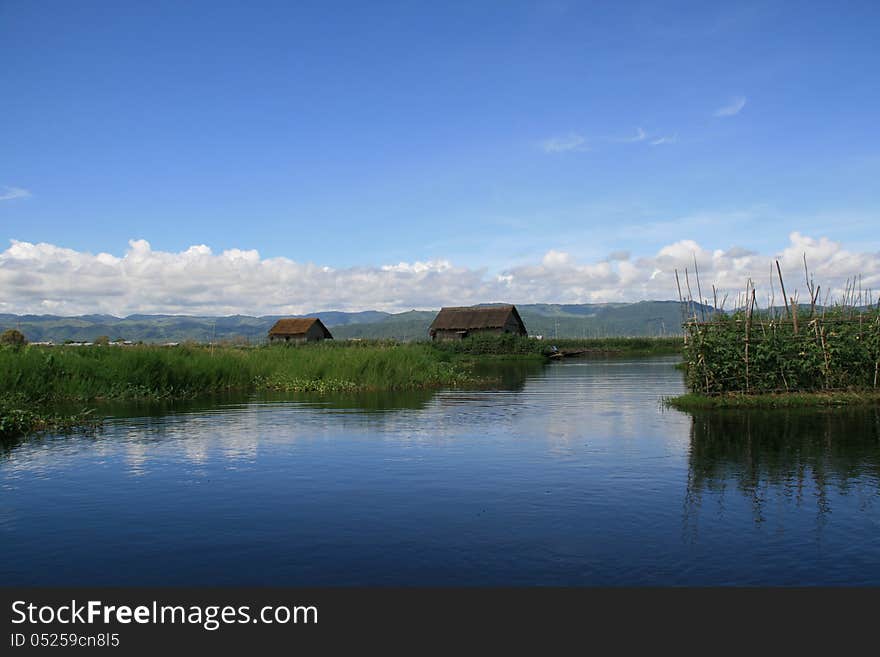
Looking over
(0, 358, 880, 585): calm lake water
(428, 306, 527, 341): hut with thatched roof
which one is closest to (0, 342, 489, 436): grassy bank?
(0, 358, 880, 585): calm lake water

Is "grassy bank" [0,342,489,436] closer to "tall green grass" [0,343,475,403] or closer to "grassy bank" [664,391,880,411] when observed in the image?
"tall green grass" [0,343,475,403]

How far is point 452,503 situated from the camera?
10.9 m

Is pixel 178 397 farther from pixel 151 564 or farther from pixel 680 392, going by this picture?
pixel 151 564

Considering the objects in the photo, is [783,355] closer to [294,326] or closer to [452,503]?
[452,503]

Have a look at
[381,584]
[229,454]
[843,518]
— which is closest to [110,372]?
[229,454]

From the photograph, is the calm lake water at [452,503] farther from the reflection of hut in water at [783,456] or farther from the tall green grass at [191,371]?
the tall green grass at [191,371]

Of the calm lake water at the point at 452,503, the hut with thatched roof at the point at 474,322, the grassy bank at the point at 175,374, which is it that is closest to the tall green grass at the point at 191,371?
the grassy bank at the point at 175,374

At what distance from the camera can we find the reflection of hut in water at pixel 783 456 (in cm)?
1111

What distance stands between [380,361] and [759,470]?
22.2 m

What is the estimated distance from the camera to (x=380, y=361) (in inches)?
1310

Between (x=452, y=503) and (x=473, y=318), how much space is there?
78184 millimetres

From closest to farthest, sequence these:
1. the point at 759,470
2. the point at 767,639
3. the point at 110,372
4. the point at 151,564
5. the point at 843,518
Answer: the point at 767,639, the point at 151,564, the point at 843,518, the point at 759,470, the point at 110,372

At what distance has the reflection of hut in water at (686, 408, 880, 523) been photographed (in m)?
11.1

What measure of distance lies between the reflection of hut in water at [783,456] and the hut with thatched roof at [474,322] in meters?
65.5
